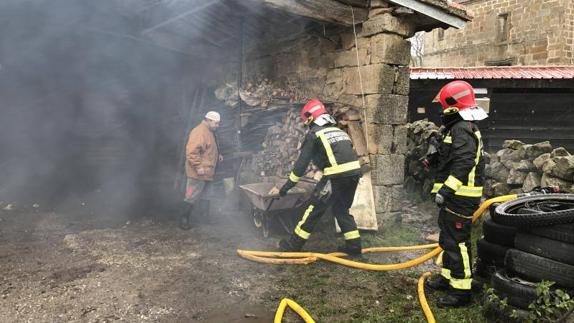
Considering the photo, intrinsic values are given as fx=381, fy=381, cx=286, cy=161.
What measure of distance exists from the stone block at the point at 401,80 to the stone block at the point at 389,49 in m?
0.10

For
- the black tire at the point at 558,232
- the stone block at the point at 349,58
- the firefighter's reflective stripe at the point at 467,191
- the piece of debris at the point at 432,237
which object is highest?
the stone block at the point at 349,58

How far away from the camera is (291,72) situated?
740cm

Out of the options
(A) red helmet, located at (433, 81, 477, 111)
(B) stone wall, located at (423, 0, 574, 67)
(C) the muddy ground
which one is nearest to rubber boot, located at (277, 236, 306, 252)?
(C) the muddy ground

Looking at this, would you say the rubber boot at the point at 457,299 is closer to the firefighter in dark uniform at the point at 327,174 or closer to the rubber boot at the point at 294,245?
the firefighter in dark uniform at the point at 327,174

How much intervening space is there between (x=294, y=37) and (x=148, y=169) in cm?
527

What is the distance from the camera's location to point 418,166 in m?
7.88

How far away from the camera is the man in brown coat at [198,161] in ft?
20.5

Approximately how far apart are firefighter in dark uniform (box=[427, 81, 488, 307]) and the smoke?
5.45m

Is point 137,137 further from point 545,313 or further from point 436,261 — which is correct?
point 545,313

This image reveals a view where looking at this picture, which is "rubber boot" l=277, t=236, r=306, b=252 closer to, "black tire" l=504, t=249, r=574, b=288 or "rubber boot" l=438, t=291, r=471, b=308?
"rubber boot" l=438, t=291, r=471, b=308

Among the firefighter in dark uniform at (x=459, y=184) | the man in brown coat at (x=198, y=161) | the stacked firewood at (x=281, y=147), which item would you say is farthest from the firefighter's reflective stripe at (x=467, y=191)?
the man in brown coat at (x=198, y=161)

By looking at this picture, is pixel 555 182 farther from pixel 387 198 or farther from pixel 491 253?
pixel 491 253

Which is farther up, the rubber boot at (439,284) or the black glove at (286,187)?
the black glove at (286,187)

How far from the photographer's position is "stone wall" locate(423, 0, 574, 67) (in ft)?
61.5
